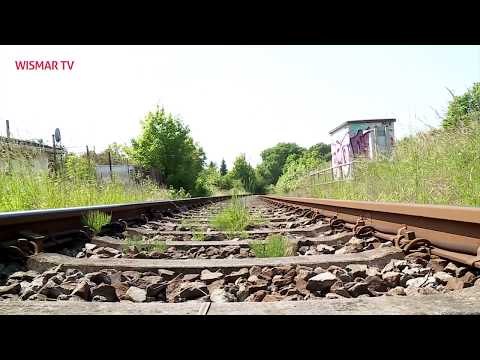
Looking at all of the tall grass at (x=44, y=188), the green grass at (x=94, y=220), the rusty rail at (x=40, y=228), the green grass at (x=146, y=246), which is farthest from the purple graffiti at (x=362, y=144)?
the green grass at (x=146, y=246)

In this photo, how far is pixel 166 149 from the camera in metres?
16.2

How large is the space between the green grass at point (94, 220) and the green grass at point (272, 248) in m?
1.75

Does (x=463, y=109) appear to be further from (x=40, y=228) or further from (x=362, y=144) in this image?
(x=362, y=144)

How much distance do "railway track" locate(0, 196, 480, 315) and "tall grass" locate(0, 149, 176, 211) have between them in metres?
1.88

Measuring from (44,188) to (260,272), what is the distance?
14.2 ft

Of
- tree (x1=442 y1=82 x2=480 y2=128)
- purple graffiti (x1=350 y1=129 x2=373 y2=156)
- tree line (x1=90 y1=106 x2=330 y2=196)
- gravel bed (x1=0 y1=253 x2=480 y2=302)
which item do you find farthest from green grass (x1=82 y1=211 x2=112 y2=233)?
tree line (x1=90 y1=106 x2=330 y2=196)

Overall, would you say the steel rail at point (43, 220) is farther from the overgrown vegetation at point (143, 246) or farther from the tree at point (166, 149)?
the tree at point (166, 149)

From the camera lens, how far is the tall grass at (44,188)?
199 inches

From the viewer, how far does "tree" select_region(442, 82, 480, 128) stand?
4.73 meters

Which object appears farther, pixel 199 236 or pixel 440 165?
pixel 440 165

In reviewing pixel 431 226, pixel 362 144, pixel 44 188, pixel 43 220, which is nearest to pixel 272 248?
pixel 431 226
